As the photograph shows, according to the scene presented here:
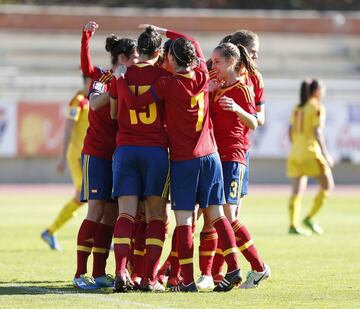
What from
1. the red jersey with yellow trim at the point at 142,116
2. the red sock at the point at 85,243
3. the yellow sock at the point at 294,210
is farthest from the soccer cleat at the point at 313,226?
the red jersey with yellow trim at the point at 142,116

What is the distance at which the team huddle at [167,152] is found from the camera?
345 inches

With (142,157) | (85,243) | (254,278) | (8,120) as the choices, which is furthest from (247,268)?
(8,120)

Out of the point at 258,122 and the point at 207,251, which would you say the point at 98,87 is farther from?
the point at 207,251

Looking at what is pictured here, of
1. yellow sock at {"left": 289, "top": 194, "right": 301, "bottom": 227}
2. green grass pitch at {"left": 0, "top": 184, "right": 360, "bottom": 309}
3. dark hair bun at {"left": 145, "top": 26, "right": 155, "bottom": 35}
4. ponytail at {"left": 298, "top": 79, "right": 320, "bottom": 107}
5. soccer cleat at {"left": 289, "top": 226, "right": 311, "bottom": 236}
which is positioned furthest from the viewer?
ponytail at {"left": 298, "top": 79, "right": 320, "bottom": 107}

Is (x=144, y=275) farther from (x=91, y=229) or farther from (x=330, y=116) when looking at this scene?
(x=330, y=116)

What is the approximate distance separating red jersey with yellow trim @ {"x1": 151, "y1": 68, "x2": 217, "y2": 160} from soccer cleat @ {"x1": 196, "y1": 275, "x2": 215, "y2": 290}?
121cm

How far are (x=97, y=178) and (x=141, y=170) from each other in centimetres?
65

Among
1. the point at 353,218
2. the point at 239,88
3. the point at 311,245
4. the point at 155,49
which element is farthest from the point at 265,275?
the point at 353,218

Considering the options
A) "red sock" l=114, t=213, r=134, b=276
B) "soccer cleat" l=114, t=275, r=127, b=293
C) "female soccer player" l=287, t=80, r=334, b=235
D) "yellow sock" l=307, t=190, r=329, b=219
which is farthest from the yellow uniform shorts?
"soccer cleat" l=114, t=275, r=127, b=293

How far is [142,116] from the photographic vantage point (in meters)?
8.80

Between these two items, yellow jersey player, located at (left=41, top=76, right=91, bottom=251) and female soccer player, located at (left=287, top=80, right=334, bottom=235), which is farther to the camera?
female soccer player, located at (left=287, top=80, right=334, bottom=235)

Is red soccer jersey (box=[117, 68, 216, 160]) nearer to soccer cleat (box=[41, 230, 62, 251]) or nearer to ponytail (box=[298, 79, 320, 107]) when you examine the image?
soccer cleat (box=[41, 230, 62, 251])

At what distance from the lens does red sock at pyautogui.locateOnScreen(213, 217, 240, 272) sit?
8828 mm

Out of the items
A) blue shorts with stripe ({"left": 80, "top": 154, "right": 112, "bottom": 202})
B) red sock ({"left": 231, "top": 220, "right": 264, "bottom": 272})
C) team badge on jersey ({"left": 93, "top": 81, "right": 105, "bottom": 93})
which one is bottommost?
red sock ({"left": 231, "top": 220, "right": 264, "bottom": 272})
